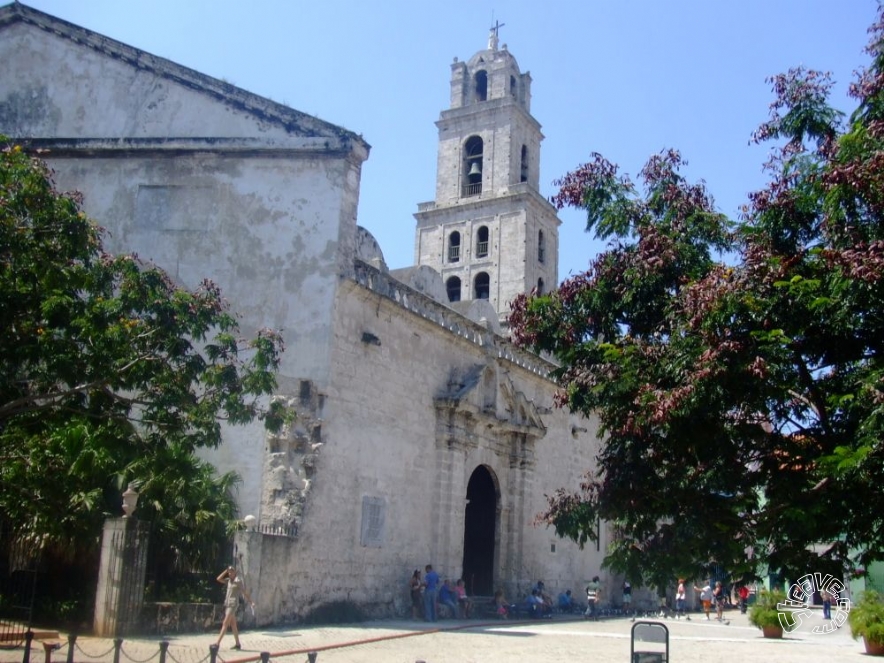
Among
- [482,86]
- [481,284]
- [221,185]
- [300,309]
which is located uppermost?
[482,86]

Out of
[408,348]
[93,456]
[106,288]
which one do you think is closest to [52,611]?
[93,456]

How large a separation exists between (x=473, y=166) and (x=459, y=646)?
3280 cm

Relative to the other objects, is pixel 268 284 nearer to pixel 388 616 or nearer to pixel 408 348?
pixel 408 348

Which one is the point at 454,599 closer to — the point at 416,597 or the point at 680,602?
the point at 416,597

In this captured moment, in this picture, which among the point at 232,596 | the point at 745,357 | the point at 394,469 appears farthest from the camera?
the point at 394,469

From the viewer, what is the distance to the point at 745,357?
7637 millimetres

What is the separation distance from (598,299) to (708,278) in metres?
1.77

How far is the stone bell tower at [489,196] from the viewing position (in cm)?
4322

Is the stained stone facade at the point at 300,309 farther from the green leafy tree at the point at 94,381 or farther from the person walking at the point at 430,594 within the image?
the green leafy tree at the point at 94,381

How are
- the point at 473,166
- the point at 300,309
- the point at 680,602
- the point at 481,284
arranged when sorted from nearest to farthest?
the point at 300,309
the point at 680,602
the point at 473,166
the point at 481,284

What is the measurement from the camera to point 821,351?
8109 mm

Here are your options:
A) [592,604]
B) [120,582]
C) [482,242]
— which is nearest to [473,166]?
[482,242]

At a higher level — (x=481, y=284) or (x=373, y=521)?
(x=481, y=284)

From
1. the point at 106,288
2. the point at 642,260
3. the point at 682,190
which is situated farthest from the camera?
the point at 106,288
